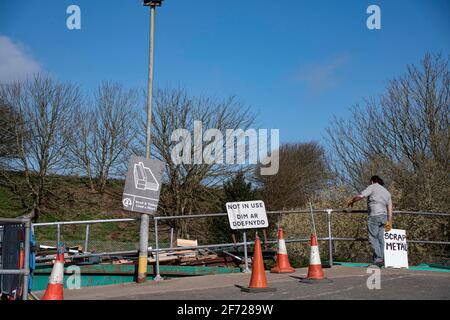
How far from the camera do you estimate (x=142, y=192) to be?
1100 centimetres

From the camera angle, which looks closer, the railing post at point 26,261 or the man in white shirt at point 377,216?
the railing post at point 26,261

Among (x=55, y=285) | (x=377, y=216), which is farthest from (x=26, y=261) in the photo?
(x=377, y=216)

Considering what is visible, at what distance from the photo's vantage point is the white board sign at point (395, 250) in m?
11.6

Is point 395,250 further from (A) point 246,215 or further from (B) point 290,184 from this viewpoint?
(B) point 290,184

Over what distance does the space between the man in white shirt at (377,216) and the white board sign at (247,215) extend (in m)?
2.06

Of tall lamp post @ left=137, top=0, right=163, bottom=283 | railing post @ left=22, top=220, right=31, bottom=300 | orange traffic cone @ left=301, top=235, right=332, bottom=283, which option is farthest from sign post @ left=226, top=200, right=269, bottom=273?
railing post @ left=22, top=220, right=31, bottom=300

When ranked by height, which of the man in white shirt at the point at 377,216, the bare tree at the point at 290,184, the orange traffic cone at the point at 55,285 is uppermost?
the bare tree at the point at 290,184

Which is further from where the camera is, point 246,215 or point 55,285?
point 246,215

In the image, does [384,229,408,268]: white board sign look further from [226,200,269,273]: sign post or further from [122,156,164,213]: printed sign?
[122,156,164,213]: printed sign

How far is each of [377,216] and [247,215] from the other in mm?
2701

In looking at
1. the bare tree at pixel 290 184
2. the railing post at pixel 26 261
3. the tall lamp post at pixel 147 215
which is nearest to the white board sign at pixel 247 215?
the tall lamp post at pixel 147 215

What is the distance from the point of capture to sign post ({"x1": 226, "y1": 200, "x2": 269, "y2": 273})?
12.0 m

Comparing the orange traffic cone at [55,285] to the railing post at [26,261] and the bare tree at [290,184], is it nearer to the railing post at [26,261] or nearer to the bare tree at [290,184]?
the railing post at [26,261]
